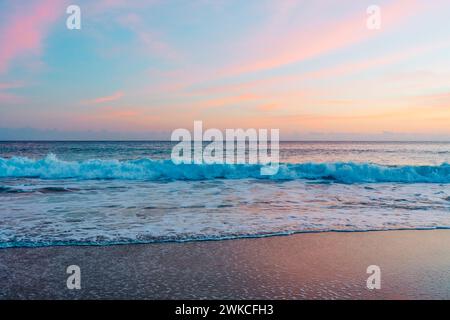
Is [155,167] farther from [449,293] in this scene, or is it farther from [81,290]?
[449,293]

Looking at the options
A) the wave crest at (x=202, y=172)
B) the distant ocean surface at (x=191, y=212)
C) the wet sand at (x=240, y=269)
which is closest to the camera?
the wet sand at (x=240, y=269)

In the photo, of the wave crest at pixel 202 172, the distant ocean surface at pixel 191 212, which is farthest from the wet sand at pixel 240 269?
Answer: the wave crest at pixel 202 172

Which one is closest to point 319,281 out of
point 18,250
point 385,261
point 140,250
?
point 385,261

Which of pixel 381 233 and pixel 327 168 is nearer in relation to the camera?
pixel 381 233

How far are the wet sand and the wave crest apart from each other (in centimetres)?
1259

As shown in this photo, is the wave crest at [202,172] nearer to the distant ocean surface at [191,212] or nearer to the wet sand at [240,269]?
the distant ocean surface at [191,212]

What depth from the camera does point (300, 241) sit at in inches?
247

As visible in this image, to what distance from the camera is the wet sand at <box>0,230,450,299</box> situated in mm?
4070

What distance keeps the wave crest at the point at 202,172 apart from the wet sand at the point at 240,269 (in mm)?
12587

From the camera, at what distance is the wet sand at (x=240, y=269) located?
4070 mm

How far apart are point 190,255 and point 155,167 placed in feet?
49.9

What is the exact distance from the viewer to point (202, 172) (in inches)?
760

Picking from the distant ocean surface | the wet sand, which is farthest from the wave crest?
the wet sand
